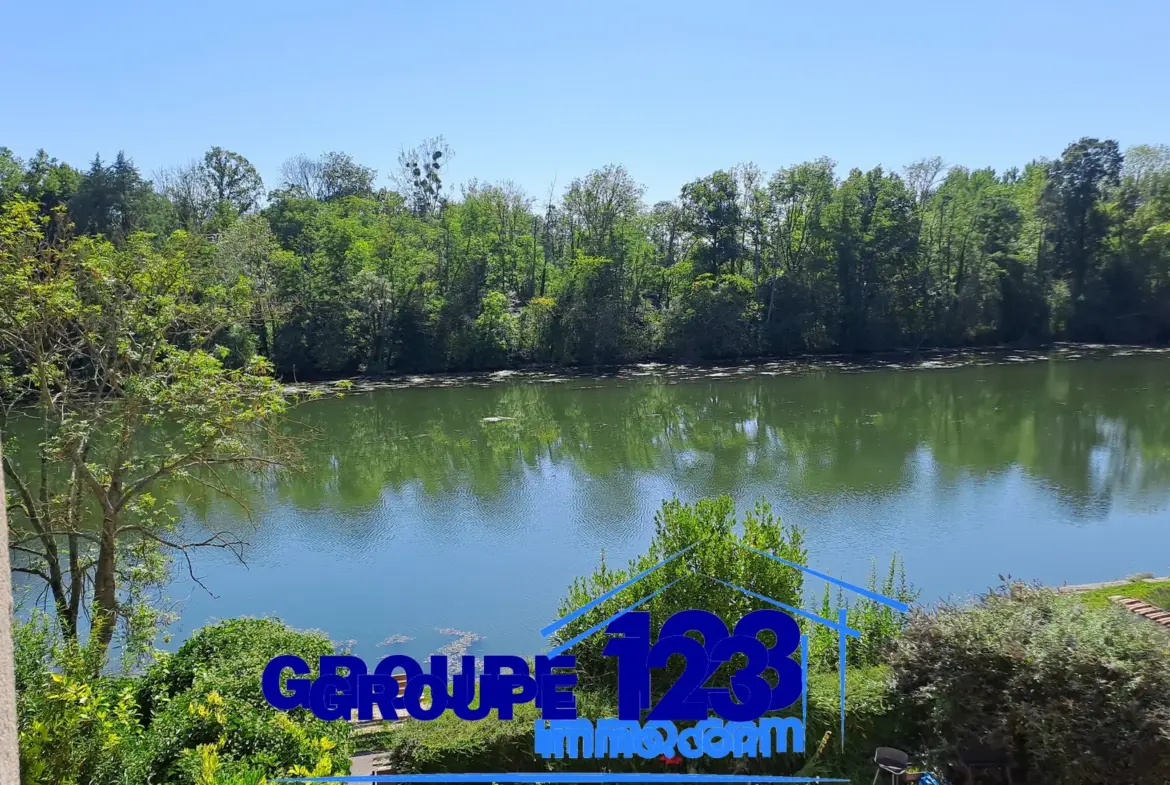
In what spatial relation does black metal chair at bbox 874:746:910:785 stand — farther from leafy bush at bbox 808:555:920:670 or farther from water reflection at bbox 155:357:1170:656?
water reflection at bbox 155:357:1170:656

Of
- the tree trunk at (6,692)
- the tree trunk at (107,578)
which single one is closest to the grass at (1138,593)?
→ the tree trunk at (6,692)

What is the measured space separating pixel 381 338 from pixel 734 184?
873 inches

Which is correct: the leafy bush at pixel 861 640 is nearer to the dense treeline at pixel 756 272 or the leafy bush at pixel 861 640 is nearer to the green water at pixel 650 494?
the green water at pixel 650 494

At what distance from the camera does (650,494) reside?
1839 cm

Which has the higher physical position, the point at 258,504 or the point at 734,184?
the point at 734,184

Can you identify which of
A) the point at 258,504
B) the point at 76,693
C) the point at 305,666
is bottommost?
the point at 258,504

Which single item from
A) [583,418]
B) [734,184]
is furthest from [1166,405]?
[734,184]

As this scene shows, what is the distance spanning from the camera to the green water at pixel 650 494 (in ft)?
42.5

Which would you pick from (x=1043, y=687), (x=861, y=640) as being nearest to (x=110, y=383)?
(x=861, y=640)

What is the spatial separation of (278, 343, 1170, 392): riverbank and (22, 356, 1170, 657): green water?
6.37m

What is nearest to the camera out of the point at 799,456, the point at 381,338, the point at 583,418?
the point at 799,456

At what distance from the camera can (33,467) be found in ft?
64.5

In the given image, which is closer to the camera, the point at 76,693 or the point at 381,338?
the point at 76,693

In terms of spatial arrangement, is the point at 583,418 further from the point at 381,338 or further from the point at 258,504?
the point at 381,338
